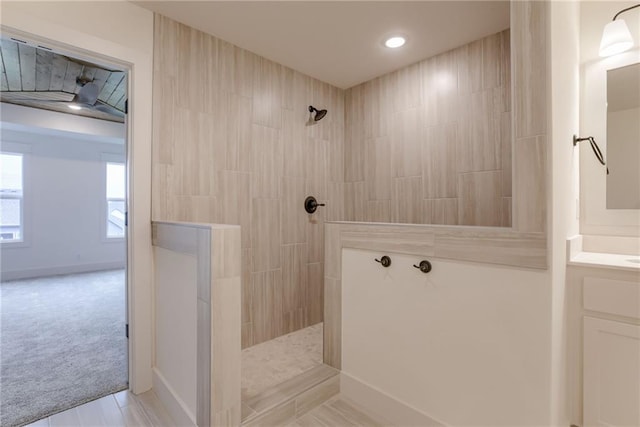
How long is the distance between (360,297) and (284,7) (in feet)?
6.18

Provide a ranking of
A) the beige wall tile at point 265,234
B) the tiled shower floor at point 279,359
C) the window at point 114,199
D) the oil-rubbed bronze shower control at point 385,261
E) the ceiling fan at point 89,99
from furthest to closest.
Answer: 1. the window at point 114,199
2. the ceiling fan at point 89,99
3. the beige wall tile at point 265,234
4. the tiled shower floor at point 279,359
5. the oil-rubbed bronze shower control at point 385,261

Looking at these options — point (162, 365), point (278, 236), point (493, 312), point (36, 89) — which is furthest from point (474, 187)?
point (36, 89)

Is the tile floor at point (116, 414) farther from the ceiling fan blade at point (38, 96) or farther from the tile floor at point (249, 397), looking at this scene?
the ceiling fan blade at point (38, 96)

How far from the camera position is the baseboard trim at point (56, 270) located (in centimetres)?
499

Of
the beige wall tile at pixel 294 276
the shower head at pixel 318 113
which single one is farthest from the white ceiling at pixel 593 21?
the beige wall tile at pixel 294 276

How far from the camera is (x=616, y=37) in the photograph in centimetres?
172

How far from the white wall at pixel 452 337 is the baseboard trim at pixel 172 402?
0.89 meters

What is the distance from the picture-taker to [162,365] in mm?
1855

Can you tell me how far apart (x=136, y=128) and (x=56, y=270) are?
17.2 ft

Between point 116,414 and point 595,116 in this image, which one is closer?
point 116,414

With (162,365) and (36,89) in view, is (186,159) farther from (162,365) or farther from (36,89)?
(36,89)

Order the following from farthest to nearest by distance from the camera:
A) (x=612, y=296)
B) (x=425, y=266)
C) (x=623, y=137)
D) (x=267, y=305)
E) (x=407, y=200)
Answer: (x=407, y=200) < (x=267, y=305) < (x=623, y=137) < (x=425, y=266) < (x=612, y=296)

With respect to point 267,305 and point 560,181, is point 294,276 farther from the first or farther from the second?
point 560,181

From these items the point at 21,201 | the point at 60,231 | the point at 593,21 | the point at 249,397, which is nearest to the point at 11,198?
the point at 21,201
